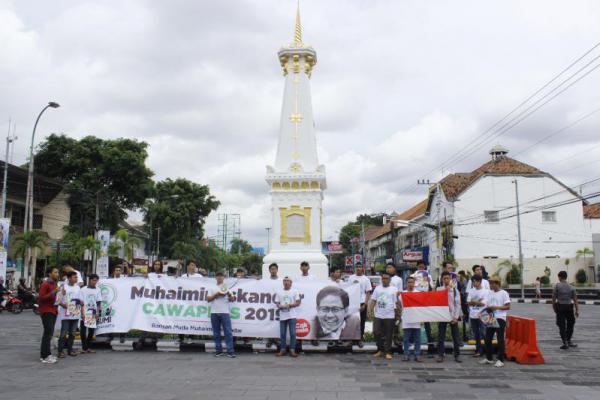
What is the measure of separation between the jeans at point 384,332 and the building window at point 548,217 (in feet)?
130

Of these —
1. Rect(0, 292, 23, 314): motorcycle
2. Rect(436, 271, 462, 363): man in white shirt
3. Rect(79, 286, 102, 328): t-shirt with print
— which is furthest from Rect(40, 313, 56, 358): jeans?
Rect(0, 292, 23, 314): motorcycle

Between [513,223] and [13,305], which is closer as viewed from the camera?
[13,305]

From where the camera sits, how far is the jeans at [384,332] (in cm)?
1123

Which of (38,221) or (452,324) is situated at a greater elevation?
(38,221)

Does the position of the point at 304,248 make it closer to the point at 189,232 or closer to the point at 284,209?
the point at 284,209

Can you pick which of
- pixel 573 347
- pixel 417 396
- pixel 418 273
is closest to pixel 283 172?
pixel 418 273

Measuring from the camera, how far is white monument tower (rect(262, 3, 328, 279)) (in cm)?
2158

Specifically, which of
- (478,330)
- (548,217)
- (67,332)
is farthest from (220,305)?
(548,217)

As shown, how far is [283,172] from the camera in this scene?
2227 cm

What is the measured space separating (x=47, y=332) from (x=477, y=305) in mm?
8471

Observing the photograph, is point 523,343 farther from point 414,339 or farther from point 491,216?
point 491,216

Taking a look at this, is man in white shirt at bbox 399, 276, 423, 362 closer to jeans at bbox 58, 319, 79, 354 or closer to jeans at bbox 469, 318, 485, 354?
jeans at bbox 469, 318, 485, 354

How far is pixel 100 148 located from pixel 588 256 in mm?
39701

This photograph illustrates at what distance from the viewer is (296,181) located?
22109 mm
